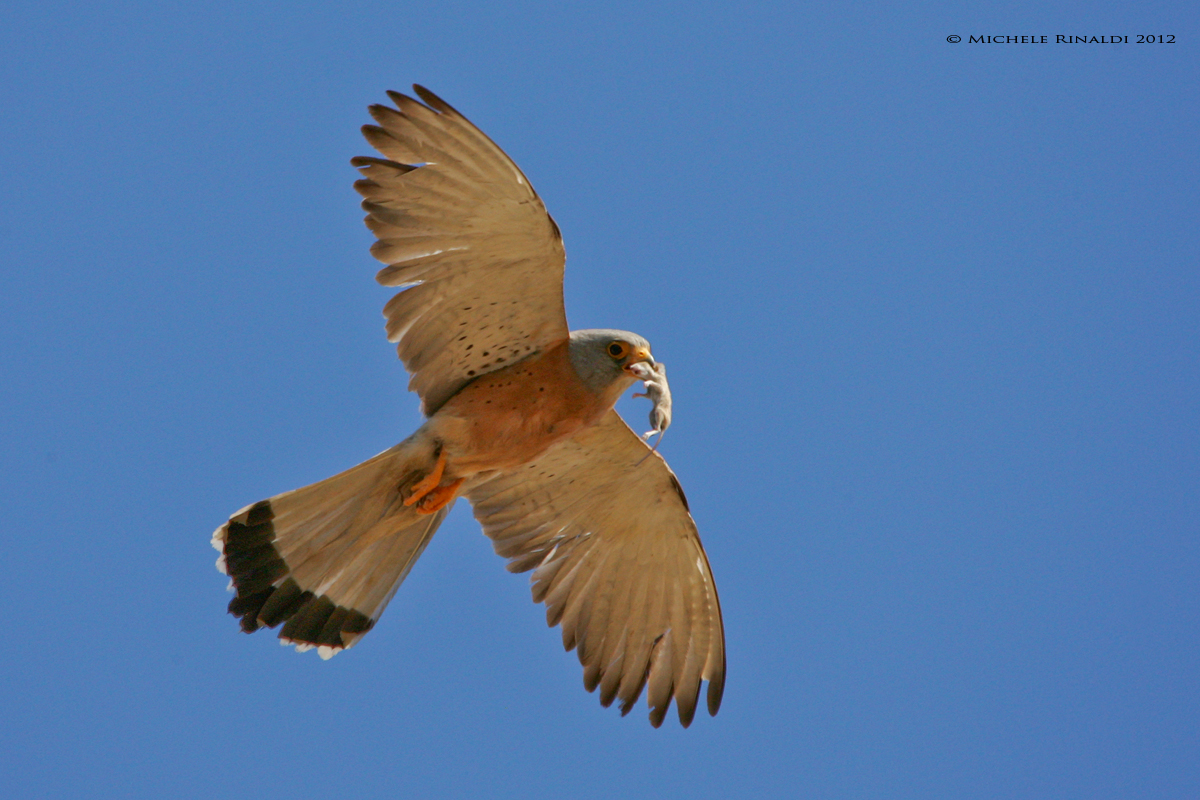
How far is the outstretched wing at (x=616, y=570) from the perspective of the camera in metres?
7.04

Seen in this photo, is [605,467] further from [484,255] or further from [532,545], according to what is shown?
[484,255]

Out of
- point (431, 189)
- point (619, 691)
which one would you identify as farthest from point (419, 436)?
point (619, 691)

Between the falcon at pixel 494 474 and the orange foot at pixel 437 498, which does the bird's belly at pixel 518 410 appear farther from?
the orange foot at pixel 437 498

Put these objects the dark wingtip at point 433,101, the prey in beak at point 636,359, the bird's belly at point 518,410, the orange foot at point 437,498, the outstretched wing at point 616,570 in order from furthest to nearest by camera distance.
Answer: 1. the outstretched wing at point 616,570
2. the orange foot at point 437,498
3. the bird's belly at point 518,410
4. the prey in beak at point 636,359
5. the dark wingtip at point 433,101

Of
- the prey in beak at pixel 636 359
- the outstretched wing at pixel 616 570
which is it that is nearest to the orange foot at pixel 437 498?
the outstretched wing at pixel 616 570

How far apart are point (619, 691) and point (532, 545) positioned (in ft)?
3.67

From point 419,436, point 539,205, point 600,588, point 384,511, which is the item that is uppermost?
point 539,205

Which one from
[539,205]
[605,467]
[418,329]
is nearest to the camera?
[539,205]

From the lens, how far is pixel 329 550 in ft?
20.9

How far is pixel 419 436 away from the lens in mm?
6281

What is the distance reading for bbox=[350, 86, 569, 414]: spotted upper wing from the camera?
5445 mm

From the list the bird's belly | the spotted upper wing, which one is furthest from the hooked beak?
the spotted upper wing

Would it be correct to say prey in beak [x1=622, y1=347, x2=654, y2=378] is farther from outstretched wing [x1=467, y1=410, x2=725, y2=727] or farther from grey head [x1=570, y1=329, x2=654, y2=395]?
outstretched wing [x1=467, y1=410, x2=725, y2=727]

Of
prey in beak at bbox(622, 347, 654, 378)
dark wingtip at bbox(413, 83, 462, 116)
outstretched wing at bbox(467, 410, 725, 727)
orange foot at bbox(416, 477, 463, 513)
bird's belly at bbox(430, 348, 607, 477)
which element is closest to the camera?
dark wingtip at bbox(413, 83, 462, 116)
